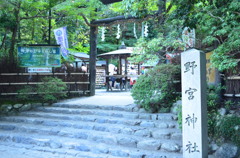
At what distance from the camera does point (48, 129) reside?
8664 mm

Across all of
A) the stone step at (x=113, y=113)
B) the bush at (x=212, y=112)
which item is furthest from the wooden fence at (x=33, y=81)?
the bush at (x=212, y=112)

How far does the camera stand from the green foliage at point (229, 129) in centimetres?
577

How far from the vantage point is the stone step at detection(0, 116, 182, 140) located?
23.5ft

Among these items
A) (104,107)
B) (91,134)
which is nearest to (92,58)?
(104,107)

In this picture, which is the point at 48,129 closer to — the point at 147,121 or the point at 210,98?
the point at 147,121

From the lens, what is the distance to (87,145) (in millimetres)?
7160

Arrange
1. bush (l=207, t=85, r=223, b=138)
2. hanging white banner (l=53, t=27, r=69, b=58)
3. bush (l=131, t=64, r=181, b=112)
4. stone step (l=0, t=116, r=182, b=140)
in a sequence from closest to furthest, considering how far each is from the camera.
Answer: bush (l=207, t=85, r=223, b=138)
stone step (l=0, t=116, r=182, b=140)
bush (l=131, t=64, r=181, b=112)
hanging white banner (l=53, t=27, r=69, b=58)

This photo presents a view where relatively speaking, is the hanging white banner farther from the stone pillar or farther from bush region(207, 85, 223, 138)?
the stone pillar

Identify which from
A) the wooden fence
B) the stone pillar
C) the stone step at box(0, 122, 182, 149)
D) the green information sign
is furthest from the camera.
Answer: the green information sign

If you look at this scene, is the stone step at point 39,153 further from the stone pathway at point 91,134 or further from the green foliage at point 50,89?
the green foliage at point 50,89

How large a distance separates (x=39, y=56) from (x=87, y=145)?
6.83 meters

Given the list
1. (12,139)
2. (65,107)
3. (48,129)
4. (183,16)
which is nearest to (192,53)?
(183,16)

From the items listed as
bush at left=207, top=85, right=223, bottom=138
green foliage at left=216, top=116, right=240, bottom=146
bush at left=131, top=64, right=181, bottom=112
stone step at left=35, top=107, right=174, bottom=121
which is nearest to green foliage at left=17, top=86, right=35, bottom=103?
stone step at left=35, top=107, right=174, bottom=121

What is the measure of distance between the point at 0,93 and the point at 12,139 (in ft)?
13.8
